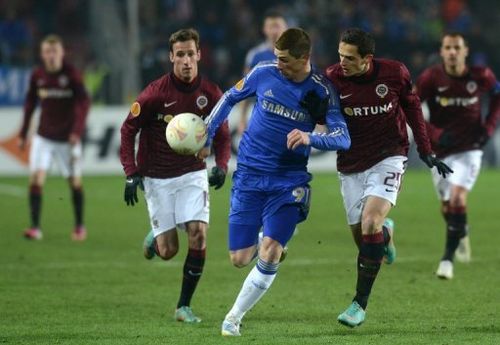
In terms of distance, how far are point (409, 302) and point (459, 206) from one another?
88.9 inches

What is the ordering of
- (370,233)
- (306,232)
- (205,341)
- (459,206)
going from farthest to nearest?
1. (306,232)
2. (459,206)
3. (370,233)
4. (205,341)

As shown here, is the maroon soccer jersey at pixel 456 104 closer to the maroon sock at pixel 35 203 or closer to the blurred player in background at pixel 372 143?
the blurred player in background at pixel 372 143

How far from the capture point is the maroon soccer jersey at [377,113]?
9.03 metres

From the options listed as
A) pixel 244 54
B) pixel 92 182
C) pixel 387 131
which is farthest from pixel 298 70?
pixel 244 54

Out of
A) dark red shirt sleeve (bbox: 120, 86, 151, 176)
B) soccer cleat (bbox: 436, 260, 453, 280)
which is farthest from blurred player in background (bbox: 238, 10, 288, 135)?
dark red shirt sleeve (bbox: 120, 86, 151, 176)

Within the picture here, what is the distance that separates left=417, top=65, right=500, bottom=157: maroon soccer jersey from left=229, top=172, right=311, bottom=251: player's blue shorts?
3.85 meters

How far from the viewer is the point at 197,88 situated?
31.1 feet

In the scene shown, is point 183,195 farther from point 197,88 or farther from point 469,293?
point 469,293

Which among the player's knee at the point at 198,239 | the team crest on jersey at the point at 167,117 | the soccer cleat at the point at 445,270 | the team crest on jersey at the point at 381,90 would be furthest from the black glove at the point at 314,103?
the soccer cleat at the point at 445,270

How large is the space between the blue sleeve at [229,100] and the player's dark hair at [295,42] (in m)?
0.46

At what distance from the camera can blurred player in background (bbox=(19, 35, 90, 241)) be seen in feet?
50.3

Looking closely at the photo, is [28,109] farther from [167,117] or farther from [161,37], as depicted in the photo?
[161,37]

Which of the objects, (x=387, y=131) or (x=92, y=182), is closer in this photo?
(x=387, y=131)

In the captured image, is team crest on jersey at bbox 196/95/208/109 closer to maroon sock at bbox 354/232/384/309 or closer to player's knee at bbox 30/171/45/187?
maroon sock at bbox 354/232/384/309
